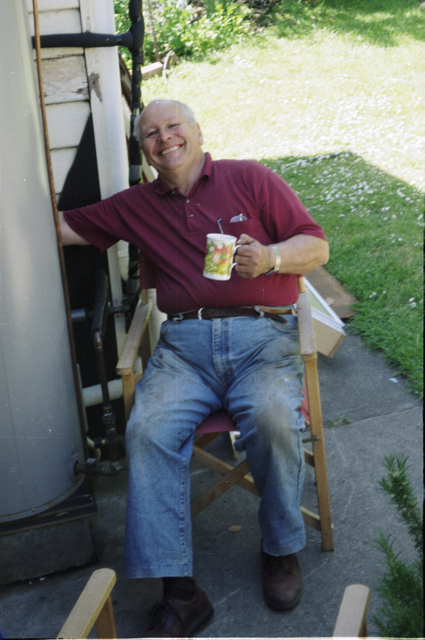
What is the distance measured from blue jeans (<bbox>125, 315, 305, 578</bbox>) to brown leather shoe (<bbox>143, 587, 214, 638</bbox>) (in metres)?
0.11

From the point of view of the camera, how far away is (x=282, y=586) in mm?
2105

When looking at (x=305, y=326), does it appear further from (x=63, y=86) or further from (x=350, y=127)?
(x=350, y=127)

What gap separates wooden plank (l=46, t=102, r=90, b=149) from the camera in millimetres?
2520

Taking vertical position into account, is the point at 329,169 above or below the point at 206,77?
below

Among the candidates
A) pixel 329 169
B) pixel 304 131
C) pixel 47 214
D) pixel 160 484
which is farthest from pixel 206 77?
pixel 160 484

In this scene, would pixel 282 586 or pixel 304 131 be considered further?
pixel 304 131

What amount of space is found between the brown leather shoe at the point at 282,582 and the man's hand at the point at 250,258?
0.97 metres

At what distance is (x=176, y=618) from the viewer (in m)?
1.98

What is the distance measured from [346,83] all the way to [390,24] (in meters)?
1.19

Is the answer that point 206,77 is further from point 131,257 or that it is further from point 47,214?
point 47,214

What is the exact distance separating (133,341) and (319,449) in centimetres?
79

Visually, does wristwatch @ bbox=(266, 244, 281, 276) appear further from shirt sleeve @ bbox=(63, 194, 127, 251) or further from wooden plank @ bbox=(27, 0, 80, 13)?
wooden plank @ bbox=(27, 0, 80, 13)

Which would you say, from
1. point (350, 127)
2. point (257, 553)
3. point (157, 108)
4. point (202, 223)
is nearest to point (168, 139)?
point (157, 108)

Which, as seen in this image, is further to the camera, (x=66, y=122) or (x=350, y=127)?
(x=350, y=127)
